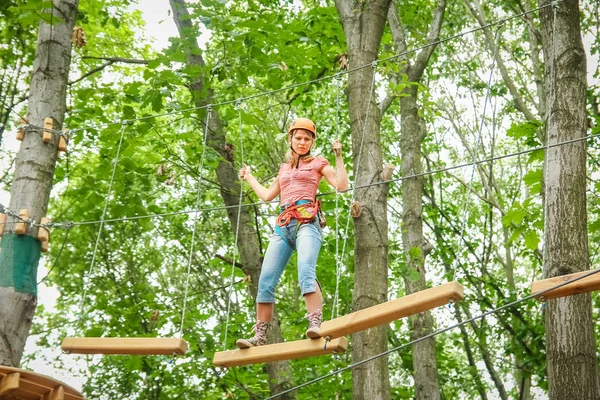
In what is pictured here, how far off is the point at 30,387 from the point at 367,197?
2367 millimetres

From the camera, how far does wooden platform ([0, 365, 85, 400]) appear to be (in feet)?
13.2

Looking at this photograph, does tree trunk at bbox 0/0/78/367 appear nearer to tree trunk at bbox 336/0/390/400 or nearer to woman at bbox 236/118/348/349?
woman at bbox 236/118/348/349

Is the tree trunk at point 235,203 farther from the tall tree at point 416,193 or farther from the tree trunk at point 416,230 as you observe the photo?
the tree trunk at point 416,230

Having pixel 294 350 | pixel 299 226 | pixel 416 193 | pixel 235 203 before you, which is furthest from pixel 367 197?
pixel 416 193

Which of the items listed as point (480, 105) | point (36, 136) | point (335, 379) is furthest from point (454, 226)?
point (36, 136)

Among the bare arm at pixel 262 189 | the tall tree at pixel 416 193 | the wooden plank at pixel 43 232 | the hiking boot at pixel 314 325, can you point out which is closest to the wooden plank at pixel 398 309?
the hiking boot at pixel 314 325

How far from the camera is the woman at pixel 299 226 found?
4160 millimetres

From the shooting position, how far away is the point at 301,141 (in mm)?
4512

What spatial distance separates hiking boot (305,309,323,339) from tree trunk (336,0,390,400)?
2.31 ft

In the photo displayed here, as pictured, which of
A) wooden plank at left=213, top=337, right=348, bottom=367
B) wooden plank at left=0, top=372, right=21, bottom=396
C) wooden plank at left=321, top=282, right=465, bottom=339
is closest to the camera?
wooden plank at left=321, top=282, right=465, bottom=339

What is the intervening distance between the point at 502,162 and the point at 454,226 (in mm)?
3208

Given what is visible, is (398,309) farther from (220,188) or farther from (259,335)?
(220,188)

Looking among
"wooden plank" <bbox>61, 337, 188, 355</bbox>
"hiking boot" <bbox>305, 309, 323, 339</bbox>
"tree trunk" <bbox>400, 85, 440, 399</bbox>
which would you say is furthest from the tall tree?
"wooden plank" <bbox>61, 337, 188, 355</bbox>

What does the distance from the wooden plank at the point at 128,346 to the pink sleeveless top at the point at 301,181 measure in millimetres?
1038
